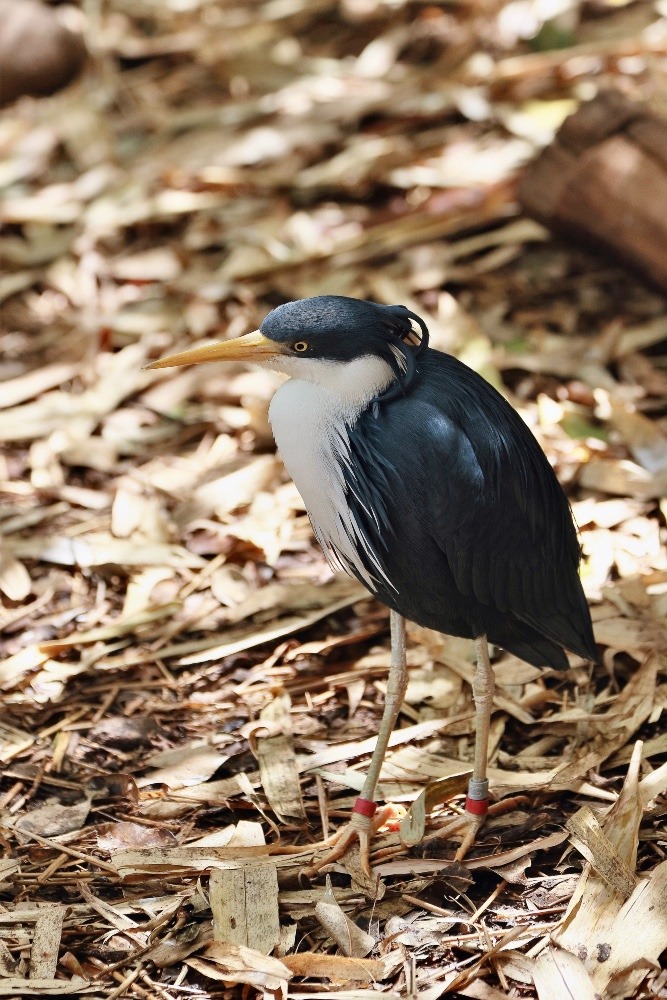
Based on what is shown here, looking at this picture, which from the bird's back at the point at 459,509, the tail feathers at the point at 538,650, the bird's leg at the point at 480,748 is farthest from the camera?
the tail feathers at the point at 538,650

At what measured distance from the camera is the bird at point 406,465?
2.45m

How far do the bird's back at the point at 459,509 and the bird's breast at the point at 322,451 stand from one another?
2 cm

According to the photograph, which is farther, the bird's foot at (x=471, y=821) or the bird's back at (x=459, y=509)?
the bird's foot at (x=471, y=821)

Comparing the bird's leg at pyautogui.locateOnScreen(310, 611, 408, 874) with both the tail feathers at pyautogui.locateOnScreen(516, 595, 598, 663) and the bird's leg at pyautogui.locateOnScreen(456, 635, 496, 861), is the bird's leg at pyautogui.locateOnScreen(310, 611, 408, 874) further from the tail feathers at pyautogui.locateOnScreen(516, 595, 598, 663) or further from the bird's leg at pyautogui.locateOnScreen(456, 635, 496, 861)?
the tail feathers at pyautogui.locateOnScreen(516, 595, 598, 663)

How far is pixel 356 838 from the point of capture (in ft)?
9.10

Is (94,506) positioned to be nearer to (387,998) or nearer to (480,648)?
(480,648)

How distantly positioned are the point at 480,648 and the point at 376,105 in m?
3.62

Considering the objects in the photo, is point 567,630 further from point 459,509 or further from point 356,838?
point 356,838

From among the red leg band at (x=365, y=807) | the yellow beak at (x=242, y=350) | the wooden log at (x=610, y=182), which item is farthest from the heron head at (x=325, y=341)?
the wooden log at (x=610, y=182)

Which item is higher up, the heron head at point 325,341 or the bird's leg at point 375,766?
the heron head at point 325,341

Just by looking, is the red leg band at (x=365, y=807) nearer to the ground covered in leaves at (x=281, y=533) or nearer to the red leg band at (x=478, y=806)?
the ground covered in leaves at (x=281, y=533)

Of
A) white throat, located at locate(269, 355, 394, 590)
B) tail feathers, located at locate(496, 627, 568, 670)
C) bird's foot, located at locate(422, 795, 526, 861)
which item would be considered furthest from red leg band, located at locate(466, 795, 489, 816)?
white throat, located at locate(269, 355, 394, 590)

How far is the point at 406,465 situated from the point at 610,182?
241 cm

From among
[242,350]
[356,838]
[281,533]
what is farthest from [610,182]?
[356,838]
